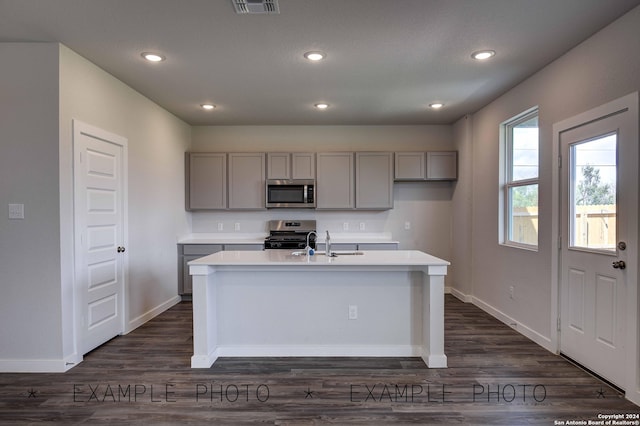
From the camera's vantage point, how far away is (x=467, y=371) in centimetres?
285

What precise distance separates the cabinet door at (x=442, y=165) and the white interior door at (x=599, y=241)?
7.30 ft

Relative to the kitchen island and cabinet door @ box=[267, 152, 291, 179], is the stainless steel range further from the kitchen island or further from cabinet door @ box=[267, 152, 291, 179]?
the kitchen island

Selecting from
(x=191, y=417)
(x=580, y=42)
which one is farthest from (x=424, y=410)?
(x=580, y=42)

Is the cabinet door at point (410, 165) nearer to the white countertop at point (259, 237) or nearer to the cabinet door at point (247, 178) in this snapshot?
the white countertop at point (259, 237)

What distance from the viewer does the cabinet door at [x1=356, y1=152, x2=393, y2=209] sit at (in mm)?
5309

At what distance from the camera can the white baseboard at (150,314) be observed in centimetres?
388

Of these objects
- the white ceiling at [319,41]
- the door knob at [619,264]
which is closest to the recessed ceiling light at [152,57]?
the white ceiling at [319,41]

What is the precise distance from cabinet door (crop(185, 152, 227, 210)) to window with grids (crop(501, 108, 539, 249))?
381cm

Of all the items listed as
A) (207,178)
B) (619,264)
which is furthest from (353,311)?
(207,178)

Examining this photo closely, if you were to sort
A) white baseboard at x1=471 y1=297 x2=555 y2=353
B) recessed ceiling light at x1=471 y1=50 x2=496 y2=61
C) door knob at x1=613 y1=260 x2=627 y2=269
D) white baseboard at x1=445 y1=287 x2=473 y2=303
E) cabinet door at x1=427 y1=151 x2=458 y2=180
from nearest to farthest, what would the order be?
door knob at x1=613 y1=260 x2=627 y2=269 < recessed ceiling light at x1=471 y1=50 x2=496 y2=61 < white baseboard at x1=471 y1=297 x2=555 y2=353 < white baseboard at x1=445 y1=287 x2=473 y2=303 < cabinet door at x1=427 y1=151 x2=458 y2=180

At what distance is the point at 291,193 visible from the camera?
532 centimetres

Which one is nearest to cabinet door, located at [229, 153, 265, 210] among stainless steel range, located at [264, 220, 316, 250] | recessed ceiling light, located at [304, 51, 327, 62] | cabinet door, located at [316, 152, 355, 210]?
stainless steel range, located at [264, 220, 316, 250]

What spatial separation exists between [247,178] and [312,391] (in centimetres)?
348

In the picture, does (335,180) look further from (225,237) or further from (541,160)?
(541,160)
